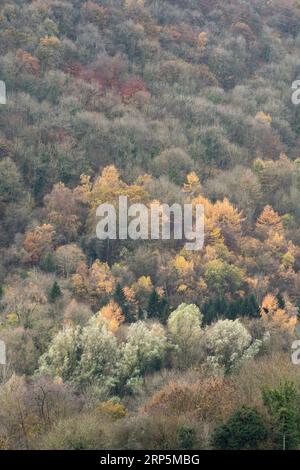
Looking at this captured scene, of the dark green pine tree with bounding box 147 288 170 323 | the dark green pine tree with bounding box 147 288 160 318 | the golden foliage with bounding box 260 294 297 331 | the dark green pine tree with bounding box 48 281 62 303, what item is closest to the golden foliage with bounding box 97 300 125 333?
the dark green pine tree with bounding box 147 288 160 318

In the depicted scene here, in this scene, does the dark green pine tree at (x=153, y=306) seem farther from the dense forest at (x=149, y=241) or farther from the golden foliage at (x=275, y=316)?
the golden foliage at (x=275, y=316)

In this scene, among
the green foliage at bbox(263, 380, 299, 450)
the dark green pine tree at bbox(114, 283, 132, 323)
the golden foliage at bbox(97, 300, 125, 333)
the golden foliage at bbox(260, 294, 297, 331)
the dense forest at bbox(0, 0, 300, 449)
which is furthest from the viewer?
the dark green pine tree at bbox(114, 283, 132, 323)

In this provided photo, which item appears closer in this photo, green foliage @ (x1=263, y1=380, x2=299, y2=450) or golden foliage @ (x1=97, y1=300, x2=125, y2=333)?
green foliage @ (x1=263, y1=380, x2=299, y2=450)

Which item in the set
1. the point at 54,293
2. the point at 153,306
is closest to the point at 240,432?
the point at 153,306

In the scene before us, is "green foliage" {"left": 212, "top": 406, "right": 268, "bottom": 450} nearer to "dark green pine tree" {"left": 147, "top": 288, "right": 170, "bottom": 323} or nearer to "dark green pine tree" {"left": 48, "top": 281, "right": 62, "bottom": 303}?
"dark green pine tree" {"left": 147, "top": 288, "right": 170, "bottom": 323}

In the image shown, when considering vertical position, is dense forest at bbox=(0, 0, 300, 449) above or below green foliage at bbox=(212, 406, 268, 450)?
below
